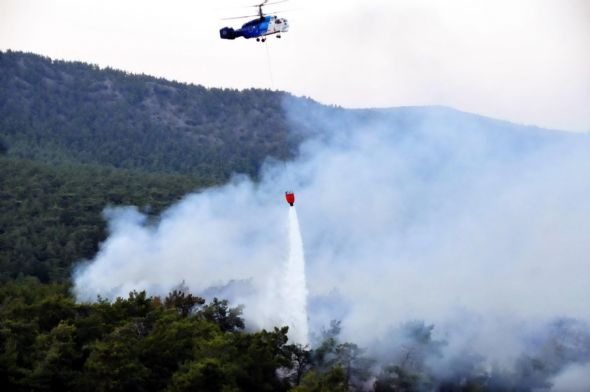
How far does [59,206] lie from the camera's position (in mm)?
103812

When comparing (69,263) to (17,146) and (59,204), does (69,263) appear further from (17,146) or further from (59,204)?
(17,146)

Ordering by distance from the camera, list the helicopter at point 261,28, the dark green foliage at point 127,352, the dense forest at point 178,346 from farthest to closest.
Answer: the helicopter at point 261,28 → the dense forest at point 178,346 → the dark green foliage at point 127,352

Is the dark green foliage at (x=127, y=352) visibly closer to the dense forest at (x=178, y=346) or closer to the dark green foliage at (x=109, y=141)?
the dense forest at (x=178, y=346)

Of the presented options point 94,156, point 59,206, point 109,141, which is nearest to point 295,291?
point 59,206

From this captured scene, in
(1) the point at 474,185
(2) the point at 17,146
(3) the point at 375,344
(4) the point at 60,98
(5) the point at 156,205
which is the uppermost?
(4) the point at 60,98

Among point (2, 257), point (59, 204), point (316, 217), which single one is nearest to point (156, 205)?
point (59, 204)

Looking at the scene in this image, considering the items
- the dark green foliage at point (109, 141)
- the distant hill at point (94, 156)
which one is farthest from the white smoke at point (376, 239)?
the dark green foliage at point (109, 141)

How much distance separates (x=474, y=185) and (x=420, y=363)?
913 inches

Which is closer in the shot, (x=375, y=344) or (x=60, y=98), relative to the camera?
(x=375, y=344)

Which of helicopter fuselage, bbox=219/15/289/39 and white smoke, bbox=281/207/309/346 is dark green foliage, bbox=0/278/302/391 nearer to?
white smoke, bbox=281/207/309/346

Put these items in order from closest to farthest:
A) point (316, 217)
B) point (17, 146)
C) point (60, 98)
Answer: point (316, 217) < point (17, 146) < point (60, 98)

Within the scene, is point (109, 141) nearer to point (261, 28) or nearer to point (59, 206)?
point (59, 206)

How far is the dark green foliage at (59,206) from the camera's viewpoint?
88.2 metres

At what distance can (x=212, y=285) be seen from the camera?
240 ft
